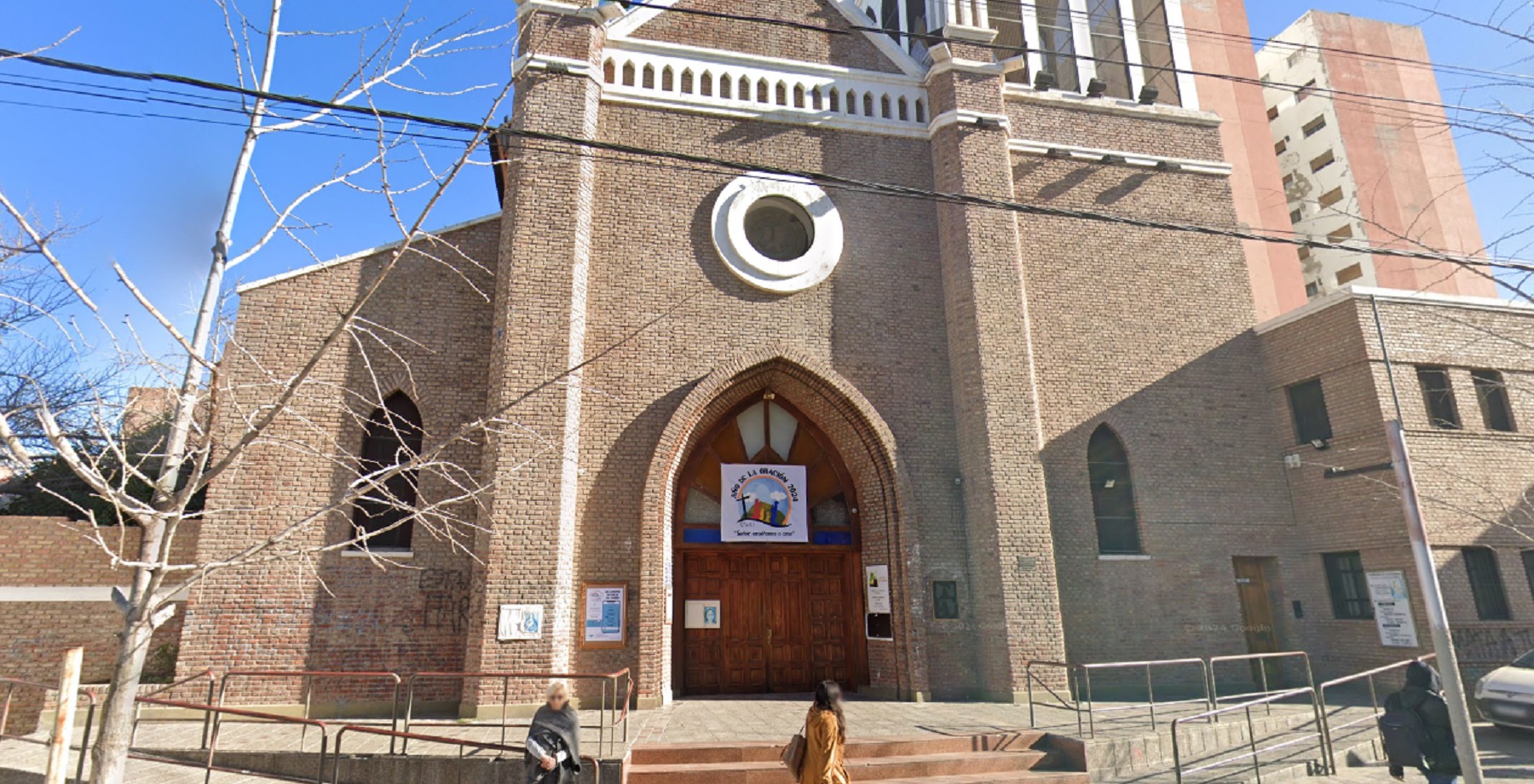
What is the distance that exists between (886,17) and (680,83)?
27.9 ft

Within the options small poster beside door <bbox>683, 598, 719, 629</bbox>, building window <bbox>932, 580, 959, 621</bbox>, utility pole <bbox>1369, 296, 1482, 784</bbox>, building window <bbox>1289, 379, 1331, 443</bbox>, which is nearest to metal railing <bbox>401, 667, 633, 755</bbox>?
small poster beside door <bbox>683, 598, 719, 629</bbox>

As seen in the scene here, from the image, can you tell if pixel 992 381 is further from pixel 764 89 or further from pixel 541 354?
pixel 541 354

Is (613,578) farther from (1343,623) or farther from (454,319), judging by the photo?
(1343,623)

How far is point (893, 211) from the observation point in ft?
47.4

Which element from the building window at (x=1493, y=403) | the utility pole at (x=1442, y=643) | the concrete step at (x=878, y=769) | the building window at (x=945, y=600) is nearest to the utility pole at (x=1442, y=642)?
the utility pole at (x=1442, y=643)

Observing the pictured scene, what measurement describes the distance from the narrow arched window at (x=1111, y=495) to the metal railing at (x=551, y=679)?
8.07 meters

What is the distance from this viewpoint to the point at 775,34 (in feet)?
48.2

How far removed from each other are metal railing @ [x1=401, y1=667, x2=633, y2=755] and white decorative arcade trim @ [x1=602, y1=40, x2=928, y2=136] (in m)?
9.07

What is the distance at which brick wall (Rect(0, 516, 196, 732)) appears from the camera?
34.7 feet

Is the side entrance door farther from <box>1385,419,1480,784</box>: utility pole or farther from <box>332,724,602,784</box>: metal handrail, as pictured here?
<box>332,724,602,784</box>: metal handrail

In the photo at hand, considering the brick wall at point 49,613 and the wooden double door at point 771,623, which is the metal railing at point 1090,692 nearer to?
the wooden double door at point 771,623

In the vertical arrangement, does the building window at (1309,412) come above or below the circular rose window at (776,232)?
below

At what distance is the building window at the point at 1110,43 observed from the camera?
19062 millimetres

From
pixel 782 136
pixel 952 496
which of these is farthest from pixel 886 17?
pixel 952 496
